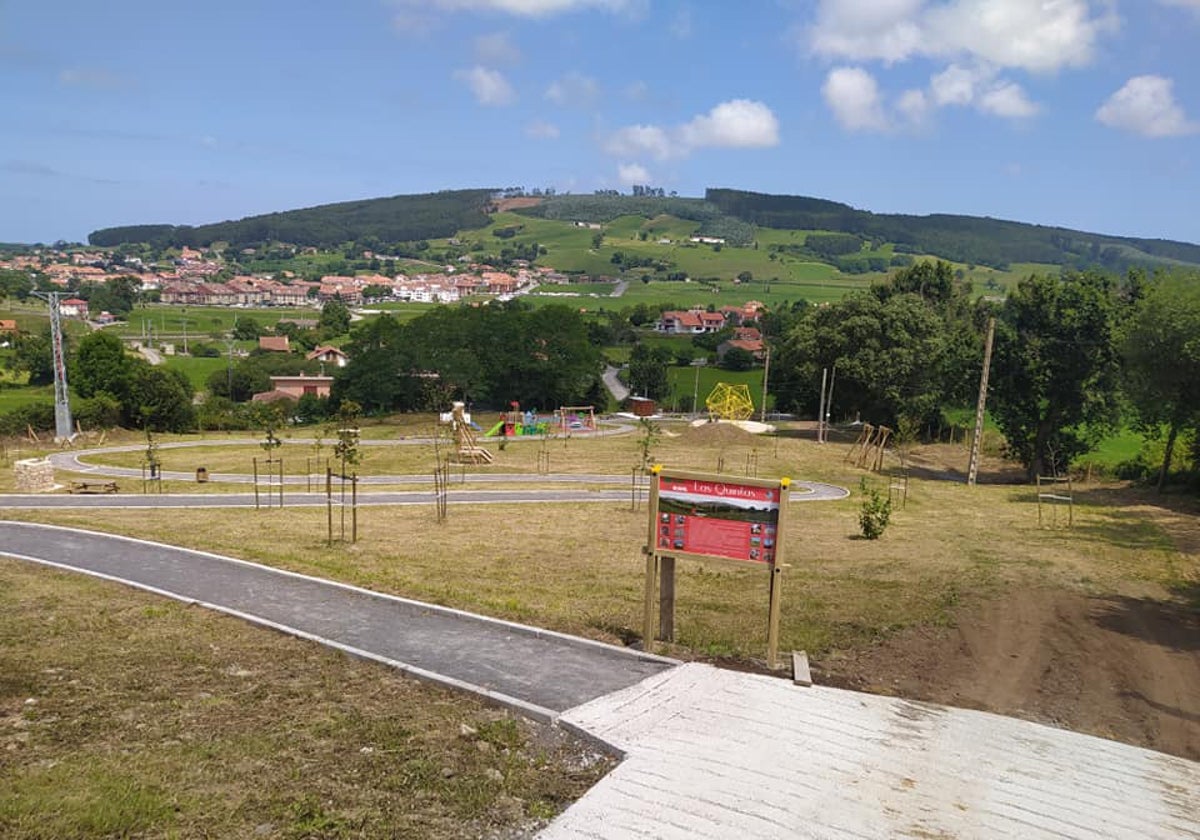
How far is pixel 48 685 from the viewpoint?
8156 mm

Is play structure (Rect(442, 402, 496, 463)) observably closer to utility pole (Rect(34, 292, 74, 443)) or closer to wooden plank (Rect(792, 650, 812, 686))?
utility pole (Rect(34, 292, 74, 443))

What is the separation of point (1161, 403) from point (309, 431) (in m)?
50.8

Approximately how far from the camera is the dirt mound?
47031 mm

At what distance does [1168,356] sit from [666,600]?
2348 centimetres

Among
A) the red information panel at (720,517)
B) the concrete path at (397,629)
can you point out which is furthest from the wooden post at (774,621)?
the concrete path at (397,629)

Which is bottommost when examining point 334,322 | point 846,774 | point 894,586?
point 894,586

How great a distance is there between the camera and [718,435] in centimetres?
4759

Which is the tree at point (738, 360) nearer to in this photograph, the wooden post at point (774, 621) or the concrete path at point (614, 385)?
the concrete path at point (614, 385)

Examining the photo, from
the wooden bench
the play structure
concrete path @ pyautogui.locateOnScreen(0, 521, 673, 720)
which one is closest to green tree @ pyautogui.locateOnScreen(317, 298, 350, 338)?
the play structure

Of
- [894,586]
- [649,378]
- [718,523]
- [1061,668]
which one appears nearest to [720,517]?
[718,523]

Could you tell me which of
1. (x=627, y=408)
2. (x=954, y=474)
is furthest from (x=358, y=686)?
(x=627, y=408)

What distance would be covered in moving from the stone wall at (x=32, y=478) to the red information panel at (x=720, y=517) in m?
26.3

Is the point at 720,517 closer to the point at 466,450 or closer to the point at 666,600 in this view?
the point at 666,600

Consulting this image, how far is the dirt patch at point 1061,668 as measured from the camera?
917cm
